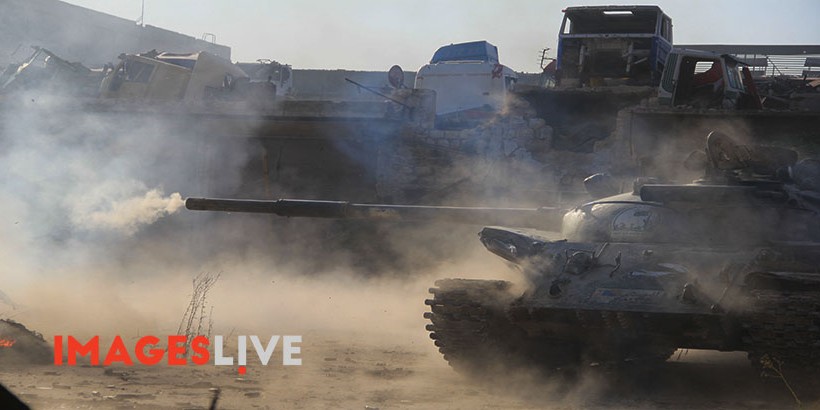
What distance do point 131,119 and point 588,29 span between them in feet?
30.5

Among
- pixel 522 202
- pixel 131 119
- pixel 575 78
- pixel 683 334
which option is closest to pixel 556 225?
pixel 683 334

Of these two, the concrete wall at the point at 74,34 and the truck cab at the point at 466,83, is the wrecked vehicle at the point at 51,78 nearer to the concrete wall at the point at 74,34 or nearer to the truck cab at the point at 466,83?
the truck cab at the point at 466,83

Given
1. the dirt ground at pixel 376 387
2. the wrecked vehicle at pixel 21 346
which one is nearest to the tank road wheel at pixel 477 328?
the dirt ground at pixel 376 387

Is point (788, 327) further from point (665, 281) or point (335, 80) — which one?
point (335, 80)

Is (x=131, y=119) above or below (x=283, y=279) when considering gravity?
above

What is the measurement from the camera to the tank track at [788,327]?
7449mm

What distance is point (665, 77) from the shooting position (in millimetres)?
18766

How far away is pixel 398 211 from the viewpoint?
35.2 ft

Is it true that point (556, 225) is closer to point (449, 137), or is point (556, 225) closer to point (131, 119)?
point (449, 137)

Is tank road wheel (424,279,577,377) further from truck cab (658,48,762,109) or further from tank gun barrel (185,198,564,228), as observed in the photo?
truck cab (658,48,762,109)

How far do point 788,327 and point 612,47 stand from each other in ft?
44.8

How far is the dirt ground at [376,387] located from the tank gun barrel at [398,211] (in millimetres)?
1478

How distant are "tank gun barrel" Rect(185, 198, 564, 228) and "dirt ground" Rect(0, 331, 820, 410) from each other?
4.85ft

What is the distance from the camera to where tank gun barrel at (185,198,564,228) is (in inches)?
408
